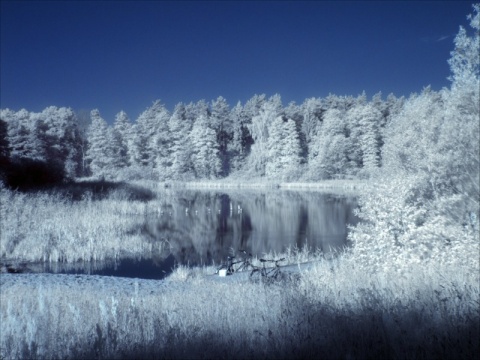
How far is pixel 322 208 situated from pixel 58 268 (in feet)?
79.0

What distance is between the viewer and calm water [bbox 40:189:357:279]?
53.2ft

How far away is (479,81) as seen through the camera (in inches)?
327

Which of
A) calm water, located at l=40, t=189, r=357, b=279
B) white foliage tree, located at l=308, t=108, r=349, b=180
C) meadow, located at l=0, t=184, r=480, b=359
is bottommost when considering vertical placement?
calm water, located at l=40, t=189, r=357, b=279

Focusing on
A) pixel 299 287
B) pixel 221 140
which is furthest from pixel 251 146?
pixel 299 287

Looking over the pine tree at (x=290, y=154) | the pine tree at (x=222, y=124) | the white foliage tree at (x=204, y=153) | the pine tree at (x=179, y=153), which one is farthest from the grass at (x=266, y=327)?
the pine tree at (x=222, y=124)

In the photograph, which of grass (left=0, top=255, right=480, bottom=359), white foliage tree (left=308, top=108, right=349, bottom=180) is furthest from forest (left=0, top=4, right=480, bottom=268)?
grass (left=0, top=255, right=480, bottom=359)

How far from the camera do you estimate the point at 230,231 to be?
2522 cm

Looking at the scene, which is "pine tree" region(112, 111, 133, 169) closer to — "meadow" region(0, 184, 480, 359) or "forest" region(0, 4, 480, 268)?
"forest" region(0, 4, 480, 268)

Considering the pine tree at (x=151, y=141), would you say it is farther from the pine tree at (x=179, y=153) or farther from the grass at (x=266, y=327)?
the grass at (x=266, y=327)

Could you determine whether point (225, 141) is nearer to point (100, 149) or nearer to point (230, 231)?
point (100, 149)

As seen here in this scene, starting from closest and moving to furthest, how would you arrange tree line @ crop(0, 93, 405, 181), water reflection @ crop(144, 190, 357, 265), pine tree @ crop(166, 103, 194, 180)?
1. water reflection @ crop(144, 190, 357, 265)
2. tree line @ crop(0, 93, 405, 181)
3. pine tree @ crop(166, 103, 194, 180)

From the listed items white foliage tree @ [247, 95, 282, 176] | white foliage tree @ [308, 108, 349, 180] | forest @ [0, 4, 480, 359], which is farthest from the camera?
white foliage tree @ [247, 95, 282, 176]

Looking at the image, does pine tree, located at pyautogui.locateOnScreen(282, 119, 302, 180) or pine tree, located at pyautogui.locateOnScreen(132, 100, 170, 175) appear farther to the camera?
pine tree, located at pyautogui.locateOnScreen(132, 100, 170, 175)

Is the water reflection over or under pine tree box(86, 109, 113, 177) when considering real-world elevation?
under
